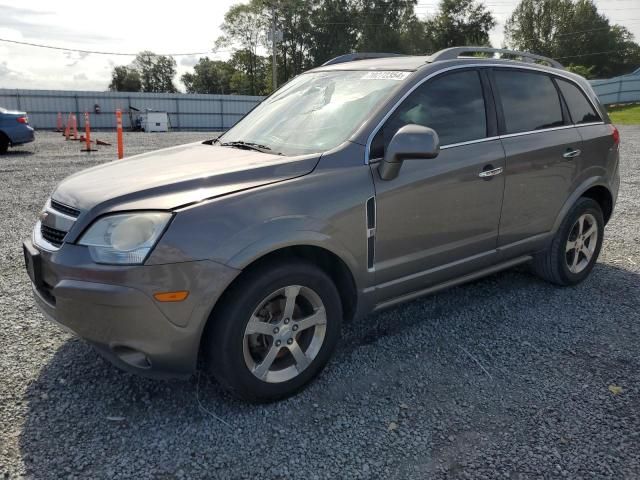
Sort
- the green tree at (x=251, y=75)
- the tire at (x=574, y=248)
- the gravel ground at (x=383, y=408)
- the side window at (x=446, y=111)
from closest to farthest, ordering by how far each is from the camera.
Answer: the gravel ground at (x=383, y=408) → the side window at (x=446, y=111) → the tire at (x=574, y=248) → the green tree at (x=251, y=75)

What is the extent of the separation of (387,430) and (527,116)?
8.63 ft

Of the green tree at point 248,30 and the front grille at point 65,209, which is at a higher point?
the green tree at point 248,30

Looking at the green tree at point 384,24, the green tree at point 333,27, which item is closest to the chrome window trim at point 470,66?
the green tree at point 384,24

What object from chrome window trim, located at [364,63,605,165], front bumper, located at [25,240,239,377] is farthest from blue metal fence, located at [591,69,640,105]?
front bumper, located at [25,240,239,377]

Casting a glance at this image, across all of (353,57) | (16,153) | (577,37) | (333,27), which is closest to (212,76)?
(333,27)

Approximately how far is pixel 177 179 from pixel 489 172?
2.07 meters

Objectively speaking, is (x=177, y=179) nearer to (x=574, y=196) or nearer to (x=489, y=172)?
(x=489, y=172)

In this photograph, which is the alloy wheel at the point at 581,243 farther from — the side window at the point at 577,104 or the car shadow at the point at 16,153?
the car shadow at the point at 16,153

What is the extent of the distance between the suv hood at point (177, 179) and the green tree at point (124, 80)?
78.0m

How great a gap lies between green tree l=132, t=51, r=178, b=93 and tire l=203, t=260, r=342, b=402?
81.5 meters

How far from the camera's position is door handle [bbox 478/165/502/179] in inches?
145

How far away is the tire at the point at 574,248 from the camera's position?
4531 mm

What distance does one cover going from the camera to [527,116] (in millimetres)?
4160

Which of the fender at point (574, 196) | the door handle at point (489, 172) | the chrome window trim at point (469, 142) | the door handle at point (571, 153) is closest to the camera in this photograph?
the chrome window trim at point (469, 142)
